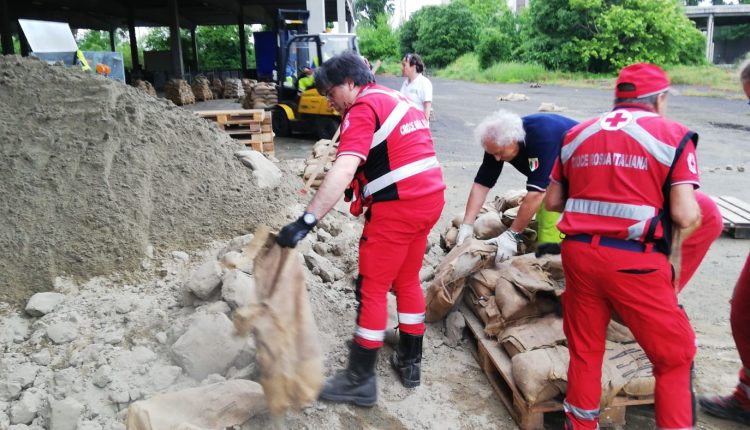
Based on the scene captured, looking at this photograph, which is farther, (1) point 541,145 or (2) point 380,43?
(2) point 380,43

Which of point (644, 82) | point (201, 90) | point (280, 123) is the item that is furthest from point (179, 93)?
point (644, 82)

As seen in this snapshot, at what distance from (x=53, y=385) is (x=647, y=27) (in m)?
29.3

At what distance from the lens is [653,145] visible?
7.27 feet

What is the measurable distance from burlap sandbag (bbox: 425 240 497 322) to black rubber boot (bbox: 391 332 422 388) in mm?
415

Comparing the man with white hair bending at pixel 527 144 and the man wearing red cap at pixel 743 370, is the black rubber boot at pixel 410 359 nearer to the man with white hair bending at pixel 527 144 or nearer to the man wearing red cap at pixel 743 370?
the man with white hair bending at pixel 527 144

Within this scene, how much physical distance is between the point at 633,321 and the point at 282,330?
1.47 m

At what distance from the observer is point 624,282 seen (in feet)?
7.45

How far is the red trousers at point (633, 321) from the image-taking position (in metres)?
2.26

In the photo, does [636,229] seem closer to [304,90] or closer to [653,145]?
[653,145]

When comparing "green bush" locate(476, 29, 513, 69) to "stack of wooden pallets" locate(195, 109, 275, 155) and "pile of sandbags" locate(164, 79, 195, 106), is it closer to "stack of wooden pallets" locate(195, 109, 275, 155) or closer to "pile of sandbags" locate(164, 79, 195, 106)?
"pile of sandbags" locate(164, 79, 195, 106)

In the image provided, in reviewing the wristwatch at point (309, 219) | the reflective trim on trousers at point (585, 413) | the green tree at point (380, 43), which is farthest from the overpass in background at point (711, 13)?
the wristwatch at point (309, 219)

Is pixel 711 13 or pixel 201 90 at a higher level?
pixel 711 13

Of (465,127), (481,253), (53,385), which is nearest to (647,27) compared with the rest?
(465,127)

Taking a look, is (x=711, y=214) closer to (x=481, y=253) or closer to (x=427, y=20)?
(x=481, y=253)
